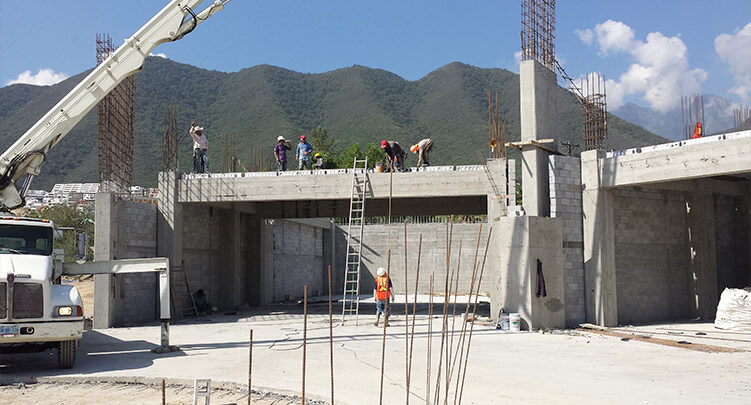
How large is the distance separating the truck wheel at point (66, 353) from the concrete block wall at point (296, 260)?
14.6 m

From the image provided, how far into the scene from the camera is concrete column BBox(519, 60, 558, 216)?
1445 cm

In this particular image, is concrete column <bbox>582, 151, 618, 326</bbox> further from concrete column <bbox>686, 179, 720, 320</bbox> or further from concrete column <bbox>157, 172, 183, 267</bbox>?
concrete column <bbox>157, 172, 183, 267</bbox>

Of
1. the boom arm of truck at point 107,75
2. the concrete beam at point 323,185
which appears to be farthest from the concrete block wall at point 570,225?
the boom arm of truck at point 107,75

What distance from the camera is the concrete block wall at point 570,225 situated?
563 inches

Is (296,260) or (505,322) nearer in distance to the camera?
(505,322)

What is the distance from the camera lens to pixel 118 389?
7820 millimetres

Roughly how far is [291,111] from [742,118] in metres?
77.8

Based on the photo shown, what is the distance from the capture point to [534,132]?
47.3ft

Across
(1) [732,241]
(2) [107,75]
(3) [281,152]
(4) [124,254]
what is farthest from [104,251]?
(1) [732,241]

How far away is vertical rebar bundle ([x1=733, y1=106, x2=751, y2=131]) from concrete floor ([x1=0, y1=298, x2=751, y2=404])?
632 cm

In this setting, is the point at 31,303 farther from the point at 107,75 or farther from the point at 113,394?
the point at 107,75

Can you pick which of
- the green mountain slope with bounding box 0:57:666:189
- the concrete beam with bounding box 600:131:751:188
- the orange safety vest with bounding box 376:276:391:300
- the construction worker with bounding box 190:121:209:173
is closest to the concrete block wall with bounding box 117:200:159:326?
the construction worker with bounding box 190:121:209:173

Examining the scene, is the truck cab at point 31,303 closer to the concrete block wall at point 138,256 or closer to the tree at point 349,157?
the concrete block wall at point 138,256

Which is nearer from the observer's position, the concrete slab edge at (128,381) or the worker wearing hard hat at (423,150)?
the concrete slab edge at (128,381)
